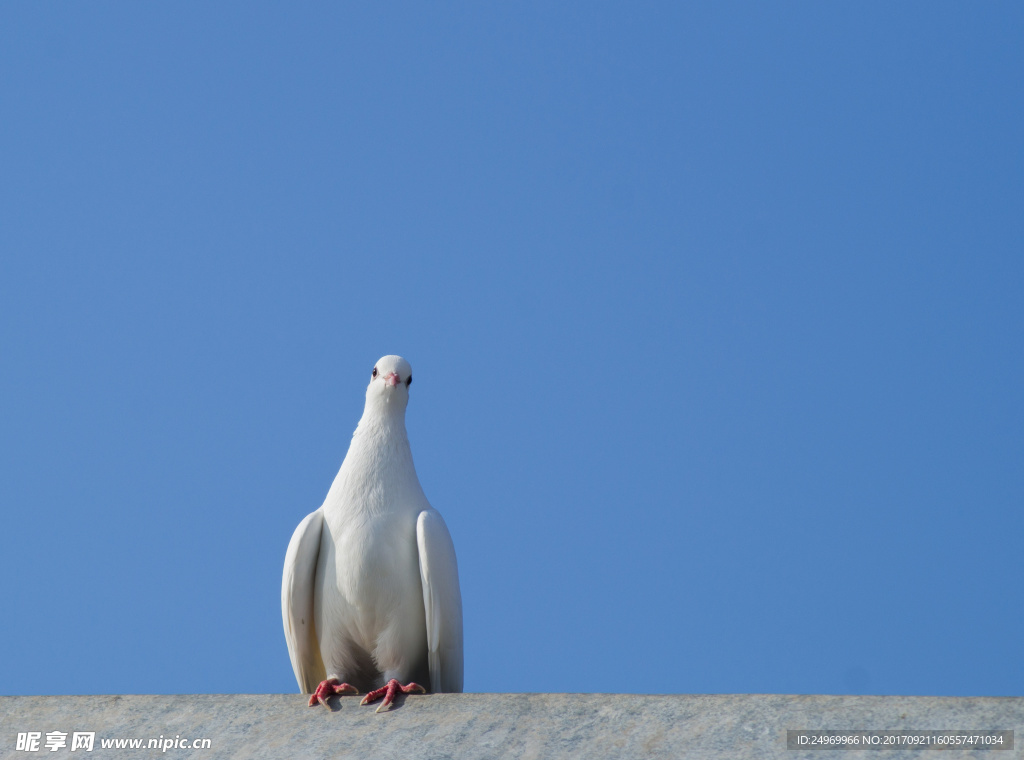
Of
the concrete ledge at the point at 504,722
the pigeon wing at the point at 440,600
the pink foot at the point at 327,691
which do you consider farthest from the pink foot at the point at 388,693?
the pigeon wing at the point at 440,600

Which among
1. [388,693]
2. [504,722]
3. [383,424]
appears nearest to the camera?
[504,722]

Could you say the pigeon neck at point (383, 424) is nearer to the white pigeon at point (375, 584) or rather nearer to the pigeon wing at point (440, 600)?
the white pigeon at point (375, 584)

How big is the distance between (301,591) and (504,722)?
2.31 metres

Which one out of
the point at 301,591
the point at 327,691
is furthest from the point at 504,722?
the point at 301,591

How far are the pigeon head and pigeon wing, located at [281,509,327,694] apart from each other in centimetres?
102

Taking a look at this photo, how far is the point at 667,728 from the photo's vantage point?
680 cm

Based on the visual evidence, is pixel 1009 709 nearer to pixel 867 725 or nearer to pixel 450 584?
pixel 867 725

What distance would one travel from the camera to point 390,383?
30.7 feet

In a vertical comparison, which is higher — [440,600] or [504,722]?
[440,600]

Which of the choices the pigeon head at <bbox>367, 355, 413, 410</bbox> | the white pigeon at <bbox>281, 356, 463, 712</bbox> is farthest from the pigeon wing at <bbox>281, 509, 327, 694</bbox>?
the pigeon head at <bbox>367, 355, 413, 410</bbox>

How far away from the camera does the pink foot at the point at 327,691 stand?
7.63 metres

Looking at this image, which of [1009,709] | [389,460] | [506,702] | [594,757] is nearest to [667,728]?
[594,757]

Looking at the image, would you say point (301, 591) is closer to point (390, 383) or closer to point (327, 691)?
point (327, 691)

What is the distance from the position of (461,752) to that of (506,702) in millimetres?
476
